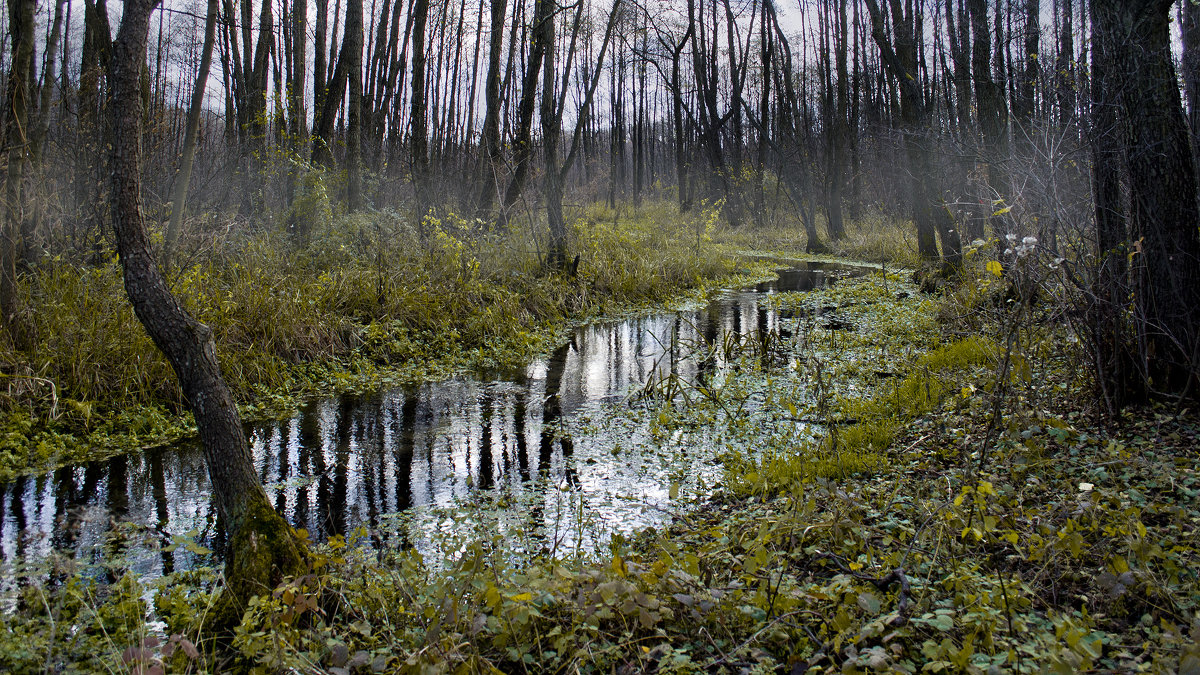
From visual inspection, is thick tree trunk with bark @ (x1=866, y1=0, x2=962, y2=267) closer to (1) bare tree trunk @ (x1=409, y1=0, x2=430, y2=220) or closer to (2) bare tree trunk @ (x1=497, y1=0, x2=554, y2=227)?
(2) bare tree trunk @ (x1=497, y1=0, x2=554, y2=227)

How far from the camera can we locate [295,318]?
7215mm

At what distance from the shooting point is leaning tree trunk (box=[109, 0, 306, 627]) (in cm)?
295

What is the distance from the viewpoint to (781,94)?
2377 centimetres

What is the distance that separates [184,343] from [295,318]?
14.5 ft

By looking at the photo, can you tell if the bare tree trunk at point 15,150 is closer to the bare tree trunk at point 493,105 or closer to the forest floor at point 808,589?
the forest floor at point 808,589

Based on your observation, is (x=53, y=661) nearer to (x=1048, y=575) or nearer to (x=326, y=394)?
(x=1048, y=575)

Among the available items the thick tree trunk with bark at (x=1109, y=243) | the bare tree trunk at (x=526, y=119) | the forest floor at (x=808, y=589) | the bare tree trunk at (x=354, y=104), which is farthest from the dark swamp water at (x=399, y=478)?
the bare tree trunk at (x=354, y=104)

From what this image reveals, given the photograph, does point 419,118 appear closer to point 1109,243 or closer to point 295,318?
point 295,318

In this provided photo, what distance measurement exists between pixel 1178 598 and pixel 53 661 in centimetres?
398

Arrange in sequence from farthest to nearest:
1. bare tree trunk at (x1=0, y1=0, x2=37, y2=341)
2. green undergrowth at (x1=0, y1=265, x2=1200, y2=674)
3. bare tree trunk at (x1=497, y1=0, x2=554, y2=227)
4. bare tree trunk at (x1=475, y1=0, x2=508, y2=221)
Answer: bare tree trunk at (x1=475, y1=0, x2=508, y2=221)
bare tree trunk at (x1=497, y1=0, x2=554, y2=227)
bare tree trunk at (x1=0, y1=0, x2=37, y2=341)
green undergrowth at (x1=0, y1=265, x2=1200, y2=674)

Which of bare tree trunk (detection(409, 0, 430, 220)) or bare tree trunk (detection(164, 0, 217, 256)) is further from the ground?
bare tree trunk (detection(409, 0, 430, 220))

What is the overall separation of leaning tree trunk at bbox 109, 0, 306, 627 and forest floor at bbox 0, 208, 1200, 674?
296 millimetres

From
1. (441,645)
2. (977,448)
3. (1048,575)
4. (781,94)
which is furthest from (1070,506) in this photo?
(781,94)

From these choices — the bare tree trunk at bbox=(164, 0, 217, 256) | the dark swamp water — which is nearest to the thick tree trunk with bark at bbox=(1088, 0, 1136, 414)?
the dark swamp water
